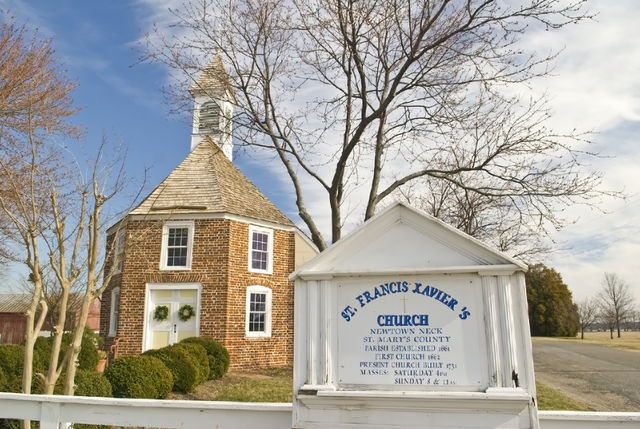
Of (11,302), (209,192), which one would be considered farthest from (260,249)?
(11,302)

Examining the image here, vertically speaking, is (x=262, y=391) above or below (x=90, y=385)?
below

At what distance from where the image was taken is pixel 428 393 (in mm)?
3029

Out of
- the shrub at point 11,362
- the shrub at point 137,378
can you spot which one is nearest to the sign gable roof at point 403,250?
the shrub at point 137,378

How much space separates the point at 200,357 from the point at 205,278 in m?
4.64

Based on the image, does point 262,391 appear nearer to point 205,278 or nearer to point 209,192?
point 205,278

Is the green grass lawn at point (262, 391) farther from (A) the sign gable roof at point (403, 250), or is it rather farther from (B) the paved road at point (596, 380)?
(A) the sign gable roof at point (403, 250)

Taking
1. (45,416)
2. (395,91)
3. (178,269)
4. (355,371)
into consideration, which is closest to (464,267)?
(355,371)

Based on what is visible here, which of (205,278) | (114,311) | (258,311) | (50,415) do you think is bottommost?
(50,415)

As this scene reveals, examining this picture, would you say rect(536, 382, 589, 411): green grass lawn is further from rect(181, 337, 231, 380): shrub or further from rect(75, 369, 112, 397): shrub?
rect(181, 337, 231, 380): shrub

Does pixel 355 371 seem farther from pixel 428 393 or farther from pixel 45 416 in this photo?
pixel 45 416

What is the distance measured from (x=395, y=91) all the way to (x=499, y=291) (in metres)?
10.3

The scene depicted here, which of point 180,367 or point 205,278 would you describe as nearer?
point 180,367

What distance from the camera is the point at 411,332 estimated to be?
3244mm

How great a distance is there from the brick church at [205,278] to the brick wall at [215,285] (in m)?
0.04
